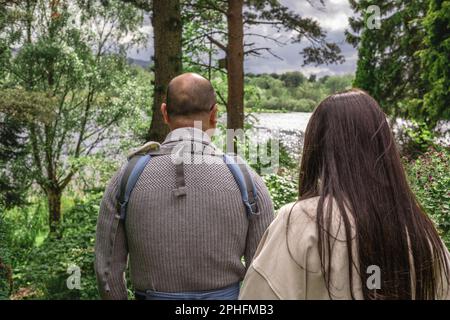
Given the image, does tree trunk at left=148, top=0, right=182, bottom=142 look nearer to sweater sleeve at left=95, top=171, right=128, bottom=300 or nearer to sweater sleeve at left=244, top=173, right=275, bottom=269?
sweater sleeve at left=95, top=171, right=128, bottom=300

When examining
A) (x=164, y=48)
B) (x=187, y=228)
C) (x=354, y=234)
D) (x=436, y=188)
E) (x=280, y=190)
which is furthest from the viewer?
(x=280, y=190)

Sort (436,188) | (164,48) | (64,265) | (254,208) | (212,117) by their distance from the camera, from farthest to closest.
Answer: (64,265), (164,48), (436,188), (212,117), (254,208)

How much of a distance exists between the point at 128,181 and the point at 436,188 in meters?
4.94

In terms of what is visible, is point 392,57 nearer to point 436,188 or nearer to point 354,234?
point 436,188

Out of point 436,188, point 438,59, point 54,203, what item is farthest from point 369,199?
point 54,203

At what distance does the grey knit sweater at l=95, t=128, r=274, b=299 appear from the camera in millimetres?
2311

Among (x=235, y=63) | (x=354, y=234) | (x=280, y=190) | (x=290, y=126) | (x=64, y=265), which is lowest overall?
(x=64, y=265)

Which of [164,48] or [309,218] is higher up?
[164,48]

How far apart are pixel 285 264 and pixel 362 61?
2140 centimetres

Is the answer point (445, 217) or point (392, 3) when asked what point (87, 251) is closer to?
point (445, 217)

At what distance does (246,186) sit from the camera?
7.88ft

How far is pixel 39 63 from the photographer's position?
20.1m

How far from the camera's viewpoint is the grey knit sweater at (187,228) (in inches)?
91.0

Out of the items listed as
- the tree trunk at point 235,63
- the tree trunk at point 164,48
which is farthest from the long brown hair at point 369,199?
the tree trunk at point 235,63
